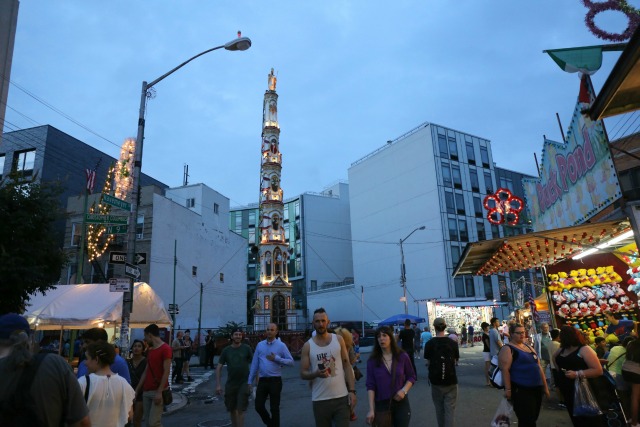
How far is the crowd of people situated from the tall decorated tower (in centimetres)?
2877

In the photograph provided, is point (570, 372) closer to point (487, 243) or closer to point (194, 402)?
point (487, 243)

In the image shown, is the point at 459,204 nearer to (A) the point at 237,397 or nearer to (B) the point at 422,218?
(B) the point at 422,218

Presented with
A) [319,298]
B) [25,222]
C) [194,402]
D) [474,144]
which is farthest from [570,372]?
[319,298]

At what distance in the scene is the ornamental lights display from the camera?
16781 millimetres

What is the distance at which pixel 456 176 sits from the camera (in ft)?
167

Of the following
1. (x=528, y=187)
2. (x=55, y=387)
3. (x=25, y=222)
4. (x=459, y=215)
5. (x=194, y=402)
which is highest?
(x=459, y=215)

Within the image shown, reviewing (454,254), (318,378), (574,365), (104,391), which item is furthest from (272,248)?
(104,391)

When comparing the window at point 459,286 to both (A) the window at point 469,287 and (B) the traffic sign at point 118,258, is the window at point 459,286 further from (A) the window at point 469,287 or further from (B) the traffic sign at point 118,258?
(B) the traffic sign at point 118,258

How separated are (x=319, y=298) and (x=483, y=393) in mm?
49400

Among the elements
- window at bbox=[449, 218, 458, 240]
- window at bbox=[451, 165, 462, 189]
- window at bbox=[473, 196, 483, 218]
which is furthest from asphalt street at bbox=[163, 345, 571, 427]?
window at bbox=[473, 196, 483, 218]

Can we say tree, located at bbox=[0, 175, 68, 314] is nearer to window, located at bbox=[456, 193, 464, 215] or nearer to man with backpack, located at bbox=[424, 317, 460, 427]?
man with backpack, located at bbox=[424, 317, 460, 427]

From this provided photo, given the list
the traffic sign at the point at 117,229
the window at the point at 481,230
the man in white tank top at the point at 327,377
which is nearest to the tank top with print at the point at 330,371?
the man in white tank top at the point at 327,377

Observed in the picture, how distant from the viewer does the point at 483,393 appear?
11672 mm

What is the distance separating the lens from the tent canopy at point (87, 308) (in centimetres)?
1337
